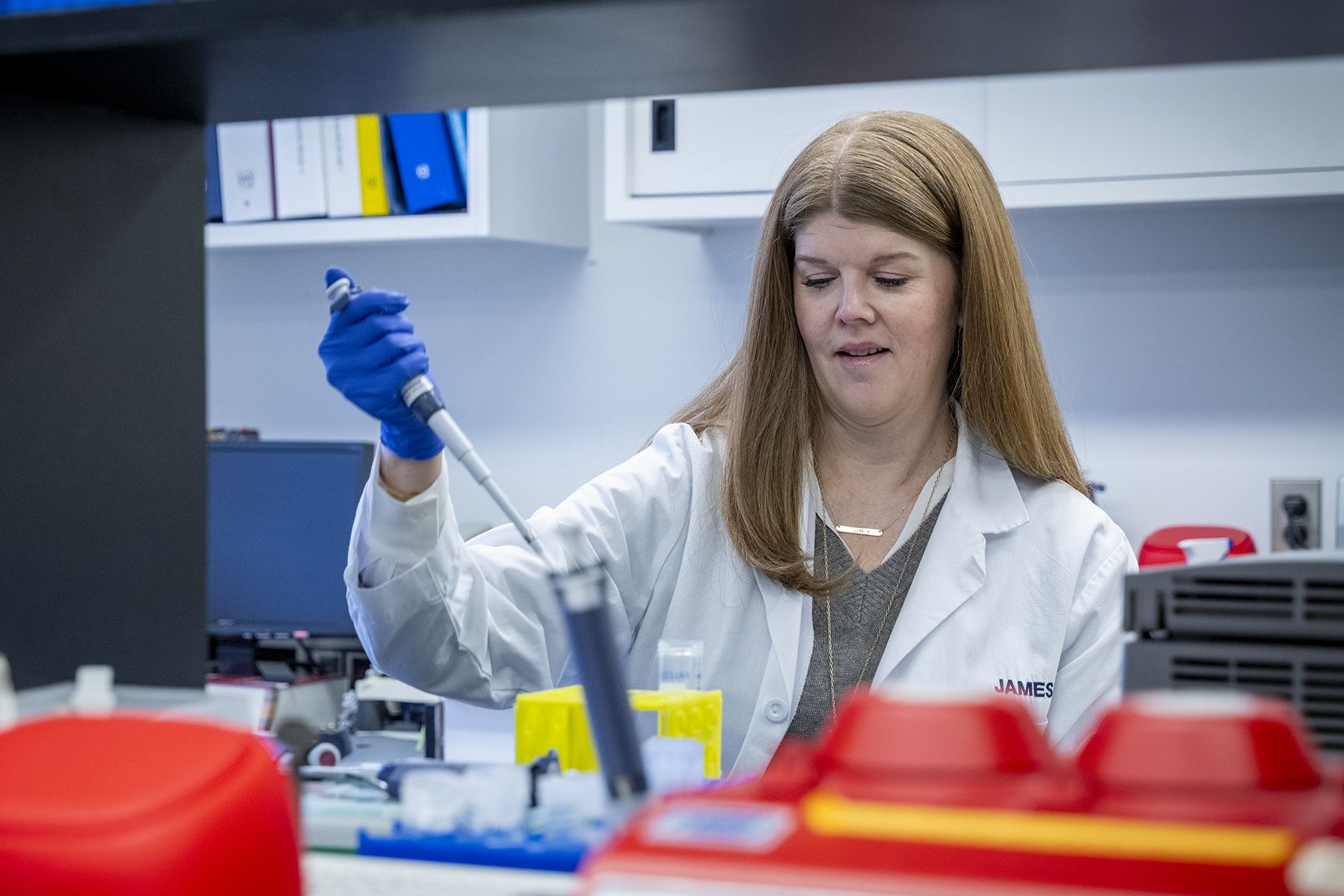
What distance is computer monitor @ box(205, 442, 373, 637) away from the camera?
2.64 m

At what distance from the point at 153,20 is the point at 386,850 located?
0.43 m

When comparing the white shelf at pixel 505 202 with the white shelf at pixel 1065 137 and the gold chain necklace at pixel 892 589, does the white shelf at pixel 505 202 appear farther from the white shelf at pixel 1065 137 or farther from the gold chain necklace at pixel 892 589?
the gold chain necklace at pixel 892 589

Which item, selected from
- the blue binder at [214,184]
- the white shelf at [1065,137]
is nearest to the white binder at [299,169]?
the blue binder at [214,184]

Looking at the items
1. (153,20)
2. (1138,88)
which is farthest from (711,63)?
(1138,88)

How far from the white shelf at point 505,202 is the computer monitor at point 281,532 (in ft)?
1.35

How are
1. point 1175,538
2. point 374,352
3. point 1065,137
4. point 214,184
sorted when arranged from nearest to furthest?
1. point 374,352
2. point 1065,137
3. point 1175,538
4. point 214,184

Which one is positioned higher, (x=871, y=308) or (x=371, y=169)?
(x=371, y=169)

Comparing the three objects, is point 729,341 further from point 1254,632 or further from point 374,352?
point 1254,632

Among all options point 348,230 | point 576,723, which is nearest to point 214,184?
point 348,230

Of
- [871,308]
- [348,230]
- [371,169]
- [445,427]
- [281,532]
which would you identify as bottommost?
[281,532]

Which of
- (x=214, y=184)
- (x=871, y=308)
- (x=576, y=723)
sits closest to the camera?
(x=576, y=723)

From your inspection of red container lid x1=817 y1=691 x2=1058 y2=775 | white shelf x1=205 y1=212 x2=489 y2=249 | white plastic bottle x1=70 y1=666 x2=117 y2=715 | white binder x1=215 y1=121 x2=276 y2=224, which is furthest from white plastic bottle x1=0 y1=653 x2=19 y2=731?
white binder x1=215 y1=121 x2=276 y2=224

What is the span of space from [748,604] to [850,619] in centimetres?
11

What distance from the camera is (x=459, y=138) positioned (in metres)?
2.50
